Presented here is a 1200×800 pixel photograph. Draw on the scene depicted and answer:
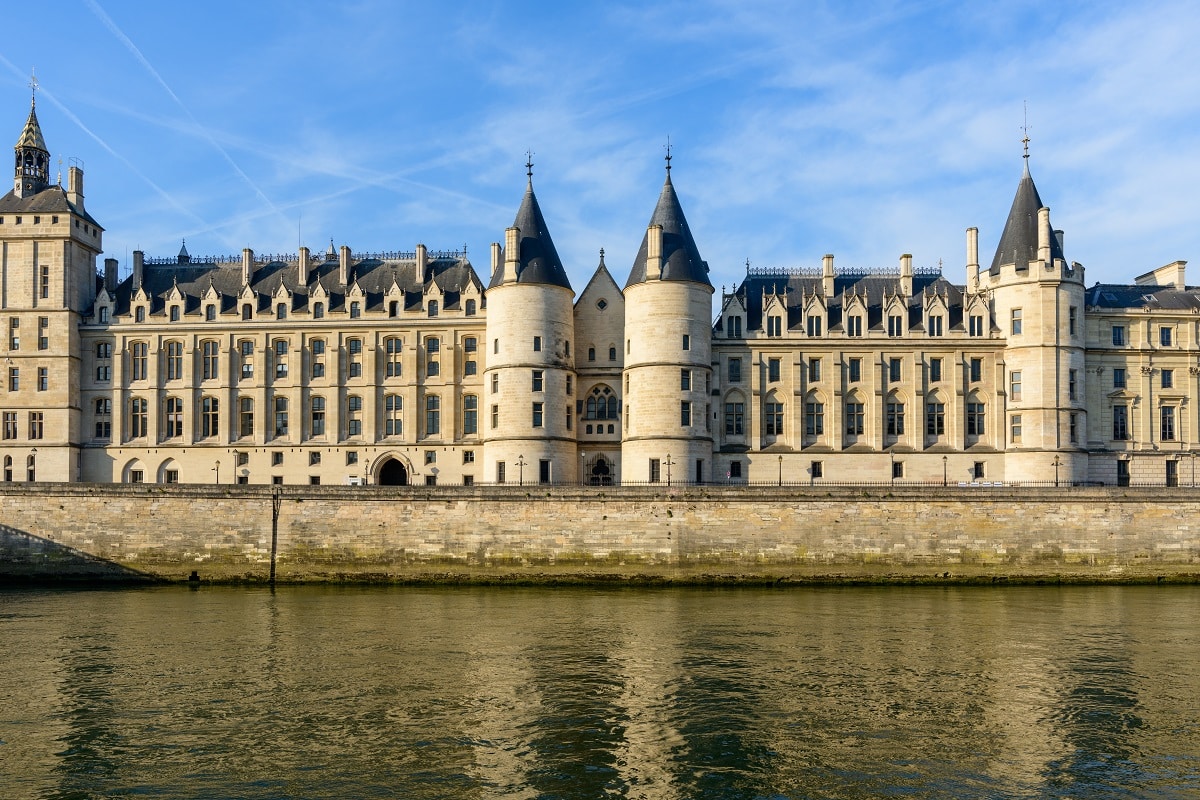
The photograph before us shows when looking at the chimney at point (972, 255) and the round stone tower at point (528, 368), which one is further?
the chimney at point (972, 255)

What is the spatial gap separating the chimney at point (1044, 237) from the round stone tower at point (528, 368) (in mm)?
26046

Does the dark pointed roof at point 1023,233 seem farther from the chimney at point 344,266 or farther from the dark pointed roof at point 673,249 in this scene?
the chimney at point 344,266

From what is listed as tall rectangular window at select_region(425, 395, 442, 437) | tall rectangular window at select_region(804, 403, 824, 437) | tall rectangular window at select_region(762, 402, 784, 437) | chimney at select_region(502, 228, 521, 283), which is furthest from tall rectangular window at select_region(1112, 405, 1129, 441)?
tall rectangular window at select_region(425, 395, 442, 437)

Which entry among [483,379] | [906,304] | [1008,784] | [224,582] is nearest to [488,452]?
[483,379]

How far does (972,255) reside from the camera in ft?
209

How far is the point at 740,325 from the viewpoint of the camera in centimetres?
6122

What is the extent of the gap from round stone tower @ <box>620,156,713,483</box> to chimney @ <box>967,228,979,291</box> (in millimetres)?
16700

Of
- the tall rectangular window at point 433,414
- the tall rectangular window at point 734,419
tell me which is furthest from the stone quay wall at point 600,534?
the tall rectangular window at point 433,414

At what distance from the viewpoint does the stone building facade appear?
58.0 m


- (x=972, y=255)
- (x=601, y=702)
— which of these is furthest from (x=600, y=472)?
(x=601, y=702)

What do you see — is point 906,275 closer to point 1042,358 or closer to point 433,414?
point 1042,358

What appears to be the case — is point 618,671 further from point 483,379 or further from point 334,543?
point 483,379

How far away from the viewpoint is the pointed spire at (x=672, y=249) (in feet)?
190

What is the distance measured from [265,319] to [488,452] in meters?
16.3
